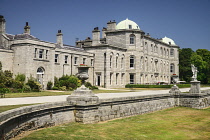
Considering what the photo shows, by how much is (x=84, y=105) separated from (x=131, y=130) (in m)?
2.89

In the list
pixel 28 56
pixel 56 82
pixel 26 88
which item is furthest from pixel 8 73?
pixel 56 82

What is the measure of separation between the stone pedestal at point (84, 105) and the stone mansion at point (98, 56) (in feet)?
63.1

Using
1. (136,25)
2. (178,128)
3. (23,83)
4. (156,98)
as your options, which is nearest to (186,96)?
(156,98)

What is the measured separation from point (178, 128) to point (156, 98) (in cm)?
675

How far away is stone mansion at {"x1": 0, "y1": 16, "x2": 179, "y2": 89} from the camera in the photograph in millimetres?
32094

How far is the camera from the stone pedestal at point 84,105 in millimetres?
13492

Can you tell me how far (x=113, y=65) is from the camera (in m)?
45.3

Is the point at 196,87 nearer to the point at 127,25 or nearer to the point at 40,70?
the point at 40,70

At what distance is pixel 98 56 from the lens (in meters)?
44.6

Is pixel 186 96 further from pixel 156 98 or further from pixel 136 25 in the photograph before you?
pixel 136 25

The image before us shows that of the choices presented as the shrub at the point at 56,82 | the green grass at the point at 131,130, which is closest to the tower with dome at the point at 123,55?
the shrub at the point at 56,82

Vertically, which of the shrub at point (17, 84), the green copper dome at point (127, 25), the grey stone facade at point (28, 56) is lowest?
the shrub at point (17, 84)

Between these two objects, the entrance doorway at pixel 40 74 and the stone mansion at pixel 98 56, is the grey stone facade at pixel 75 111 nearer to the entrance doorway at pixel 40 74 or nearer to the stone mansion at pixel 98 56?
the entrance doorway at pixel 40 74

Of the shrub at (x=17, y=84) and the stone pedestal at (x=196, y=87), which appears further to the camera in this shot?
the shrub at (x=17, y=84)
